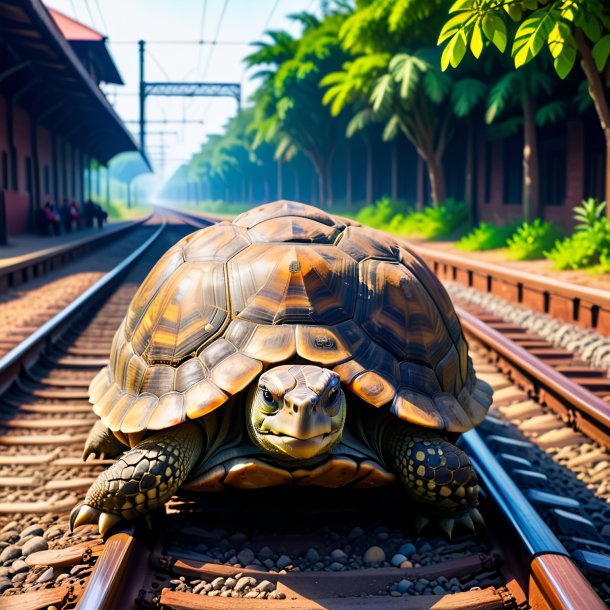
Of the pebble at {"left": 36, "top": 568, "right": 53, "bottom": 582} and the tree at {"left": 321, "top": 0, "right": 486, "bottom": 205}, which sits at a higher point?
the tree at {"left": 321, "top": 0, "right": 486, "bottom": 205}

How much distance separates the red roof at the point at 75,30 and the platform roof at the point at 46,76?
4513mm

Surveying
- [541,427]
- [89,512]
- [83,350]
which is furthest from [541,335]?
[89,512]

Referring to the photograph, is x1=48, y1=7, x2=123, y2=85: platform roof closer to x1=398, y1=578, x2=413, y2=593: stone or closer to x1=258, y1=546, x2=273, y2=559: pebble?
x1=258, y1=546, x2=273, y2=559: pebble

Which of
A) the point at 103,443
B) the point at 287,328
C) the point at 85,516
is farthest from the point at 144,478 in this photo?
the point at 103,443

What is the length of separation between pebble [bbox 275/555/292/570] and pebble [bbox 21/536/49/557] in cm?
105

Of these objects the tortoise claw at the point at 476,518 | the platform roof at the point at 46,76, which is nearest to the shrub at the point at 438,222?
the platform roof at the point at 46,76

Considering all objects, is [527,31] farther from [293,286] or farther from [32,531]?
[32,531]

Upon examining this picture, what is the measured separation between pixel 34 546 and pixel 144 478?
0.65 metres

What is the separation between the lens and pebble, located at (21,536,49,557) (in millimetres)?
3021

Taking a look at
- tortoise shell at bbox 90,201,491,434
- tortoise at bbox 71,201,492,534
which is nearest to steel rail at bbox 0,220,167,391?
tortoise shell at bbox 90,201,491,434

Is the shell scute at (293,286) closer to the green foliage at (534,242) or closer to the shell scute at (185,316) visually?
the shell scute at (185,316)

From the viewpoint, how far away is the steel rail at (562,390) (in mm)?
4574

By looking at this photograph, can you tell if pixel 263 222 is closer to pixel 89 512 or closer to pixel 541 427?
pixel 89 512

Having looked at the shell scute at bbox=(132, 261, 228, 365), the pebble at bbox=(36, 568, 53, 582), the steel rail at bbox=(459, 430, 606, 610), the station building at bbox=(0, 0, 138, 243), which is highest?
the station building at bbox=(0, 0, 138, 243)
